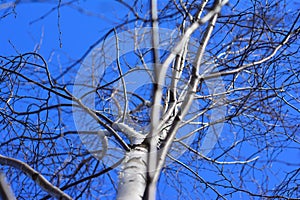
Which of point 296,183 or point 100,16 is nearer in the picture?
point 100,16

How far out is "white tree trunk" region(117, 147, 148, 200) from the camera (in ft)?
5.77

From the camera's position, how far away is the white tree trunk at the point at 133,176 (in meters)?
1.76

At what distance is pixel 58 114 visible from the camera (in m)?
2.65

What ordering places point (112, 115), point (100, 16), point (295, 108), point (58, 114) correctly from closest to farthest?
point (100, 16)
point (58, 114)
point (112, 115)
point (295, 108)

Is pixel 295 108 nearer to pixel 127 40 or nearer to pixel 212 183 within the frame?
pixel 212 183

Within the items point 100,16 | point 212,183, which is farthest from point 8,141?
point 212,183

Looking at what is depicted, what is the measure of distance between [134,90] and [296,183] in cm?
114

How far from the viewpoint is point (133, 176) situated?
1864 millimetres

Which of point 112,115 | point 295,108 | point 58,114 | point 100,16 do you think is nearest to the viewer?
point 100,16

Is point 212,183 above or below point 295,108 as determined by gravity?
below

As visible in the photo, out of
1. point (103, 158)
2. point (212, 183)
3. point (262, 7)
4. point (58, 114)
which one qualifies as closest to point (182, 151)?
point (212, 183)

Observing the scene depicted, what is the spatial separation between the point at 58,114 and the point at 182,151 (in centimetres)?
77

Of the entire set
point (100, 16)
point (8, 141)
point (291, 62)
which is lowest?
point (8, 141)

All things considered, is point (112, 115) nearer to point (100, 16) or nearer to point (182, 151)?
point (182, 151)
